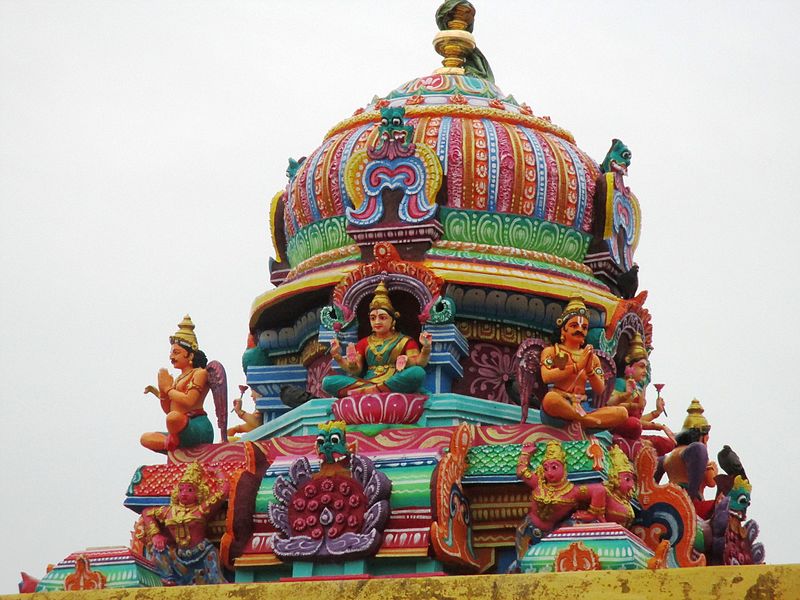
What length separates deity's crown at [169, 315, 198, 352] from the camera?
22797mm

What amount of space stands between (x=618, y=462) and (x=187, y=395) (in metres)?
5.21

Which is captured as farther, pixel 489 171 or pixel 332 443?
pixel 489 171

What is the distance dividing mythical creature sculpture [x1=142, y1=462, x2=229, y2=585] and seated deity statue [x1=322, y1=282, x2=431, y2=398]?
190 cm

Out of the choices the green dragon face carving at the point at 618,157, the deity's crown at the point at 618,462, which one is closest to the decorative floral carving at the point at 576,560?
the deity's crown at the point at 618,462

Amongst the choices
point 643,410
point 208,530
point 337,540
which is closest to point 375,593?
point 337,540

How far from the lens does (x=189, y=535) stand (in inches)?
830

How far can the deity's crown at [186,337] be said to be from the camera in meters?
22.8

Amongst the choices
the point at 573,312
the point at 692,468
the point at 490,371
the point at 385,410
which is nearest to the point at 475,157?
the point at 490,371

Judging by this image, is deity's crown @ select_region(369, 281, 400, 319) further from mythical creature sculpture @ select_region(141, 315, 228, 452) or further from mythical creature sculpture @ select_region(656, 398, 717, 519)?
mythical creature sculpture @ select_region(656, 398, 717, 519)

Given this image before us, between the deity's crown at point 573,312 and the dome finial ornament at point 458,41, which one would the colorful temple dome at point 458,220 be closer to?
the dome finial ornament at point 458,41

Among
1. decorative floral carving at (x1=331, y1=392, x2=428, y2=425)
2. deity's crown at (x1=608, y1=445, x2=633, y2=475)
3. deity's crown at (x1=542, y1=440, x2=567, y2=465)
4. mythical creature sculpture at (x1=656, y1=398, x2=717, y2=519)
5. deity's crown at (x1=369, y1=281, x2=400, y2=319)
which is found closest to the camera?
deity's crown at (x1=542, y1=440, x2=567, y2=465)

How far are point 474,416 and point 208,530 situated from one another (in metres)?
3.27

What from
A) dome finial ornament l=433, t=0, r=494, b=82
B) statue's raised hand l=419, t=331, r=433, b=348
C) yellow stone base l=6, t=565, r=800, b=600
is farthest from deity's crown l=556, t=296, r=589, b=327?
dome finial ornament l=433, t=0, r=494, b=82

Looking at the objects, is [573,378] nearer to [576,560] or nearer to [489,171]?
[576,560]
